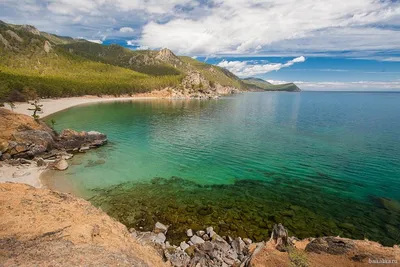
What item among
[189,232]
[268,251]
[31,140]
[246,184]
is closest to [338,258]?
[268,251]

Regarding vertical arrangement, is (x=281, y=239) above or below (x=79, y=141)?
above

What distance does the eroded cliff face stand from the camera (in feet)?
41.1

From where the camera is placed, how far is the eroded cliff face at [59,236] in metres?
12.5

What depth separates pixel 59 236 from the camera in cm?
1441

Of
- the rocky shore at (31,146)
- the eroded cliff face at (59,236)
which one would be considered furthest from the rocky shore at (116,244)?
the rocky shore at (31,146)

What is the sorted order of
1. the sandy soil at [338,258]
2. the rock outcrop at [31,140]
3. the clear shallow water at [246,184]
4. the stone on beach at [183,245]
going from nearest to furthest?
1. the sandy soil at [338,258]
2. the stone on beach at [183,245]
3. the clear shallow water at [246,184]
4. the rock outcrop at [31,140]

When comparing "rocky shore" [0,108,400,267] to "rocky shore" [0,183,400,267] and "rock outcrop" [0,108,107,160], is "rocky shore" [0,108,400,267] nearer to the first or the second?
"rocky shore" [0,183,400,267]

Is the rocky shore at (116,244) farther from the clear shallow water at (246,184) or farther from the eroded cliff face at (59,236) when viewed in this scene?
the clear shallow water at (246,184)

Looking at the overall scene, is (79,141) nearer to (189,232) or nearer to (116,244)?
(189,232)

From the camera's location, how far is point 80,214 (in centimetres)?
1778

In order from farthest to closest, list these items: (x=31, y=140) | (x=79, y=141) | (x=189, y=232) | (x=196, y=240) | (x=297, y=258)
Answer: (x=79, y=141) < (x=31, y=140) < (x=189, y=232) < (x=196, y=240) < (x=297, y=258)

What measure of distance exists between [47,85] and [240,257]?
170m

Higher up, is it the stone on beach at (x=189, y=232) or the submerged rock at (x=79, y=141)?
the submerged rock at (x=79, y=141)

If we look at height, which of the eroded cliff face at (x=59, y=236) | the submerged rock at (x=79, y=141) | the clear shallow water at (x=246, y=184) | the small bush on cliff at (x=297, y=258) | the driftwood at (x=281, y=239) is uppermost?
the eroded cliff face at (x=59, y=236)
